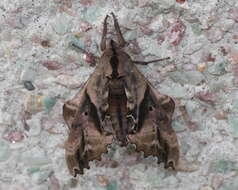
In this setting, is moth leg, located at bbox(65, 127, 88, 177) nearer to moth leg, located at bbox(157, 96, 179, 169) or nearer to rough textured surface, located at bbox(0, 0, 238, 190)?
rough textured surface, located at bbox(0, 0, 238, 190)

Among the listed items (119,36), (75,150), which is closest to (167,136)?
(75,150)

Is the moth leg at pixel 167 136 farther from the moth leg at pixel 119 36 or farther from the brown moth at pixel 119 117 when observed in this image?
the moth leg at pixel 119 36

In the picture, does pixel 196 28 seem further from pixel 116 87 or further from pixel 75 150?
pixel 75 150

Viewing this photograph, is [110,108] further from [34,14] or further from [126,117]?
[34,14]

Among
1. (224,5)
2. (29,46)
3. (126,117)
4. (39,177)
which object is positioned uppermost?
(224,5)

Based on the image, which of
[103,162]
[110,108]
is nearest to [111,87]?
[110,108]

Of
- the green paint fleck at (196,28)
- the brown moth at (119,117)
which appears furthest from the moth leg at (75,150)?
the green paint fleck at (196,28)

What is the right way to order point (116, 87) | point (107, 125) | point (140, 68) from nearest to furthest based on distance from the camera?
point (116, 87) → point (107, 125) → point (140, 68)
